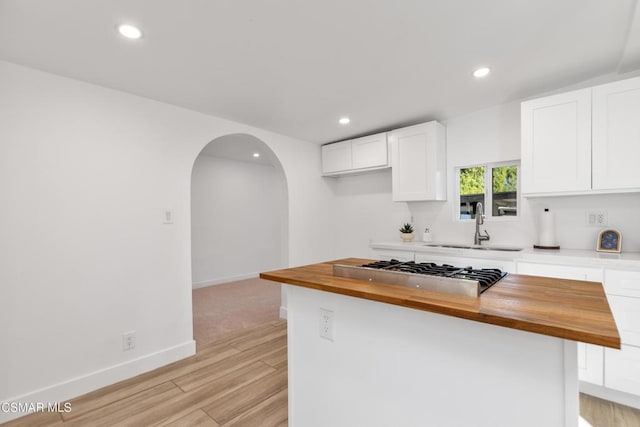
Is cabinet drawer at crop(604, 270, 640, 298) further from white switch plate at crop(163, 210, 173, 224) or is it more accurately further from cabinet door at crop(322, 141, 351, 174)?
white switch plate at crop(163, 210, 173, 224)

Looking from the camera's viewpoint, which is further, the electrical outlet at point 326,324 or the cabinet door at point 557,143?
the cabinet door at point 557,143

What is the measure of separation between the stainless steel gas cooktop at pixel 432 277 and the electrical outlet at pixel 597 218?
177 cm

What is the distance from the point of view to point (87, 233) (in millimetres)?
2283

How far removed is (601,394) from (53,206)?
419 cm

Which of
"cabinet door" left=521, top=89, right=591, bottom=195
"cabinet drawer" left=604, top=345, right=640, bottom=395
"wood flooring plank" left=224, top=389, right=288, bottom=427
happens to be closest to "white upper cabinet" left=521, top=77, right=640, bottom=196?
"cabinet door" left=521, top=89, right=591, bottom=195

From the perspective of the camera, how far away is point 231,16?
62.7 inches

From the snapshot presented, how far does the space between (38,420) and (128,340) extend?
2.15 feet

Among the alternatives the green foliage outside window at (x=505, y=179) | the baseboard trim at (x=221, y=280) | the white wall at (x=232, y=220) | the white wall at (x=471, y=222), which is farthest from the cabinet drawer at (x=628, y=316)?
the baseboard trim at (x=221, y=280)

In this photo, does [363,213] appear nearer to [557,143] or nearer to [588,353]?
[557,143]

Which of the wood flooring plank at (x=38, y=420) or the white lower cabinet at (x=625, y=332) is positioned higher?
the white lower cabinet at (x=625, y=332)

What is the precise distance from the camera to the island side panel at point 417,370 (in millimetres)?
968

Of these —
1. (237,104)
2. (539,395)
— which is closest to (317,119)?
(237,104)

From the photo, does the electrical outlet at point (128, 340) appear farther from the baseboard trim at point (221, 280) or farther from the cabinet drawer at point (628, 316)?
the cabinet drawer at point (628, 316)

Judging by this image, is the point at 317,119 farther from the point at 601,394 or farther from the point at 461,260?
the point at 601,394
